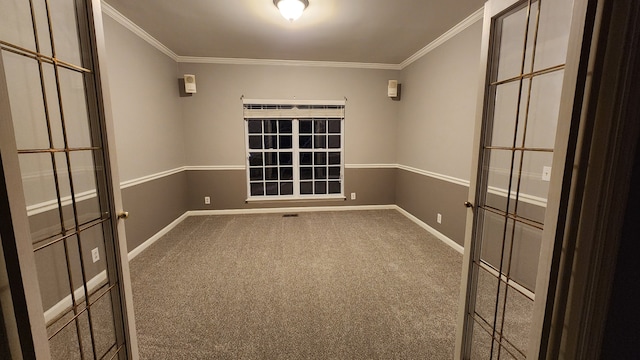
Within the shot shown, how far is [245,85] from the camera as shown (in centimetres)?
423

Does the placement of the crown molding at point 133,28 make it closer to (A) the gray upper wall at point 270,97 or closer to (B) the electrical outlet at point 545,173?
(A) the gray upper wall at point 270,97

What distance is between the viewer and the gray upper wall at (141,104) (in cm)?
271

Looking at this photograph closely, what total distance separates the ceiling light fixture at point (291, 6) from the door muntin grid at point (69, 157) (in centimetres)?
169

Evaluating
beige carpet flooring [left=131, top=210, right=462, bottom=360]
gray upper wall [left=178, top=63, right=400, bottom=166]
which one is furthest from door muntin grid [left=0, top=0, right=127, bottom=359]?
gray upper wall [left=178, top=63, right=400, bottom=166]

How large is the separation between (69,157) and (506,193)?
1949mm

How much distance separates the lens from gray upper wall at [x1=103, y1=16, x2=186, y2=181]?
2711mm

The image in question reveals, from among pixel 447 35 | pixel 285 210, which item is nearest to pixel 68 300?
pixel 285 210

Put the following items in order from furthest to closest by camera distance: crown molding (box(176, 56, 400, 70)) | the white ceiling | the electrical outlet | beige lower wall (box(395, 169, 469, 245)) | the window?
the window → crown molding (box(176, 56, 400, 70)) → beige lower wall (box(395, 169, 469, 245)) → the white ceiling → the electrical outlet

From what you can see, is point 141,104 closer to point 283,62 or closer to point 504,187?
point 283,62

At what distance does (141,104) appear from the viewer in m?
3.13

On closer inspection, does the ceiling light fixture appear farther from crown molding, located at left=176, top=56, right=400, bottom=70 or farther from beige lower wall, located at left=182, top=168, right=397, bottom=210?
beige lower wall, located at left=182, top=168, right=397, bottom=210

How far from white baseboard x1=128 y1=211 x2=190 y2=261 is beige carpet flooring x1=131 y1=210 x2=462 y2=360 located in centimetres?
8

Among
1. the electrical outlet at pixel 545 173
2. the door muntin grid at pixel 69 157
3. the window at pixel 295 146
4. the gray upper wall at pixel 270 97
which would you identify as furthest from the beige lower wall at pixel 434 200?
the door muntin grid at pixel 69 157

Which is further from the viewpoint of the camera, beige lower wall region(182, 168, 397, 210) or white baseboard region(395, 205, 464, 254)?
beige lower wall region(182, 168, 397, 210)
